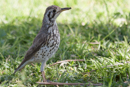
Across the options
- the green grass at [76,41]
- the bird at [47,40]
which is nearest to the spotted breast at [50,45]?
the bird at [47,40]

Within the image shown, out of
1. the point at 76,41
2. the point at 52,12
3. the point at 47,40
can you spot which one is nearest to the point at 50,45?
the point at 47,40

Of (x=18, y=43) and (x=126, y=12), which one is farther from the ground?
(x=126, y=12)

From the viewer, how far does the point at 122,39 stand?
520 centimetres

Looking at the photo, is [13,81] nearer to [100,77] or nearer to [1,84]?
[1,84]

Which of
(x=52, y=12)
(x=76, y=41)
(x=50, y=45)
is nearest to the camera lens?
(x=50, y=45)

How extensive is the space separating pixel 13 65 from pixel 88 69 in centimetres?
158

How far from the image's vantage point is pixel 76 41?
531 centimetres

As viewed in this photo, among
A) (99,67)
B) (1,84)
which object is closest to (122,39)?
(99,67)

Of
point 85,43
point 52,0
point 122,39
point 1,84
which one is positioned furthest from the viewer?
point 52,0

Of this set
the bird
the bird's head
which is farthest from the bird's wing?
the bird's head

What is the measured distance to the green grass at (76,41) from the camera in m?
3.78

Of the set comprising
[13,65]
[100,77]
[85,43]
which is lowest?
[100,77]

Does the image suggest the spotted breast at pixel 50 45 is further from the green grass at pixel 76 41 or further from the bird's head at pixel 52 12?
the green grass at pixel 76 41

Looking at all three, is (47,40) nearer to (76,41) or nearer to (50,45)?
(50,45)
